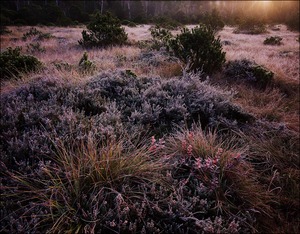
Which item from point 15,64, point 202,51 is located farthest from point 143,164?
point 15,64

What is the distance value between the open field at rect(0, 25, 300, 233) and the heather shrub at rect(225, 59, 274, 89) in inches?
54.6

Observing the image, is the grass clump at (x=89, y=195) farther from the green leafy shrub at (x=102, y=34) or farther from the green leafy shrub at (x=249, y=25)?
the green leafy shrub at (x=249, y=25)

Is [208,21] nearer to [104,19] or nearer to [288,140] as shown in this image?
[104,19]

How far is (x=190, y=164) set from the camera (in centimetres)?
271

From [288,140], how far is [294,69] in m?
4.73

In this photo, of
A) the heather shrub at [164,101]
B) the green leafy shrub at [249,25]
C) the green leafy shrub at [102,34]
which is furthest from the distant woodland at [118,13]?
the heather shrub at [164,101]

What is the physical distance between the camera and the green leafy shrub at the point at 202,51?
6.18m

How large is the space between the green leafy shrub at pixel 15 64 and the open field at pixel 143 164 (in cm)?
174

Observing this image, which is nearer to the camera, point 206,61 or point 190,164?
point 190,164

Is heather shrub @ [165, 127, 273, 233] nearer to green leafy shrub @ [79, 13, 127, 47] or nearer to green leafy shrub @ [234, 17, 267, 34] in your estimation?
green leafy shrub @ [79, 13, 127, 47]

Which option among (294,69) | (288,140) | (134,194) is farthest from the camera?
(294,69)

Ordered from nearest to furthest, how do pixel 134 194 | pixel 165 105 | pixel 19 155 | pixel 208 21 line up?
pixel 134 194 < pixel 19 155 < pixel 165 105 < pixel 208 21

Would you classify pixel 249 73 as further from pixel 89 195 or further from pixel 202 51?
pixel 89 195

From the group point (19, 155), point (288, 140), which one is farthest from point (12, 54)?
point (288, 140)
